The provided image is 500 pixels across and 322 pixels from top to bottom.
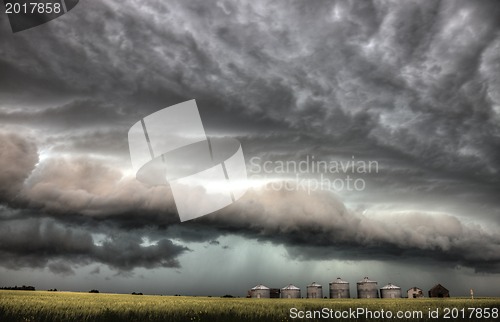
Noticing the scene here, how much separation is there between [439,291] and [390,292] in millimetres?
13479

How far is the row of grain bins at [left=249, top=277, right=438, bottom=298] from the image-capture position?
117m

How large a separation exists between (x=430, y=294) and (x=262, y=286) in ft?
158

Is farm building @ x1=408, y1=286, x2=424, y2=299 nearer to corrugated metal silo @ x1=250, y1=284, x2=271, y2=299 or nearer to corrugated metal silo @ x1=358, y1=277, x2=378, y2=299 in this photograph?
corrugated metal silo @ x1=358, y1=277, x2=378, y2=299

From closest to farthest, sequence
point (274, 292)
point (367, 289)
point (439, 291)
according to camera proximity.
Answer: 1. point (439, 291)
2. point (367, 289)
3. point (274, 292)

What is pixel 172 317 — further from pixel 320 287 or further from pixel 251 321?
pixel 320 287

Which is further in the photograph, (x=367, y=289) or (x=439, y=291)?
(x=367, y=289)

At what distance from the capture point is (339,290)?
118 metres

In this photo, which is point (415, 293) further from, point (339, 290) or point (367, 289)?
point (339, 290)

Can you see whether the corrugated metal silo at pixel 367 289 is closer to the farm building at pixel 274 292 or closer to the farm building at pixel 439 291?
the farm building at pixel 439 291

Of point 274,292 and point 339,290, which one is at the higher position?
point 339,290

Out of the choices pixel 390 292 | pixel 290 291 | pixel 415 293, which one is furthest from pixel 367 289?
pixel 290 291

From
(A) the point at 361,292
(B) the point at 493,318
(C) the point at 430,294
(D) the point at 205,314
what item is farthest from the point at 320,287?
(D) the point at 205,314

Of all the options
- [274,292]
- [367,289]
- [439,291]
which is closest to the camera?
[439,291]

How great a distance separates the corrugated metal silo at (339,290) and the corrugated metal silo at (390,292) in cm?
982
